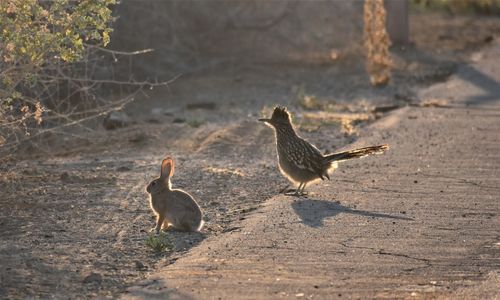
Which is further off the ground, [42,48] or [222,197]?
[42,48]

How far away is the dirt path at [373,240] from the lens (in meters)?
8.50

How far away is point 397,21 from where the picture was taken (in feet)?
83.8

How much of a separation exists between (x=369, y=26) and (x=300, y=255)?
42.6ft

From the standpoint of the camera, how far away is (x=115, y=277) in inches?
348

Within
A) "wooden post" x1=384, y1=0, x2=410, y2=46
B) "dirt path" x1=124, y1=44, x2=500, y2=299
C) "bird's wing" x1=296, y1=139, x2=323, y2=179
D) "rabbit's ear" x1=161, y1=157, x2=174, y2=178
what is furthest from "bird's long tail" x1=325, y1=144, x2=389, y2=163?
"wooden post" x1=384, y1=0, x2=410, y2=46

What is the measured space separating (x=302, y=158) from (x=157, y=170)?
6.70 feet

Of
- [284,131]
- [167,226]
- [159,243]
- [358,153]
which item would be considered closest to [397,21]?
[284,131]

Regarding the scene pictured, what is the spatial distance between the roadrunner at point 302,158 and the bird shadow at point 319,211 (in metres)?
0.40

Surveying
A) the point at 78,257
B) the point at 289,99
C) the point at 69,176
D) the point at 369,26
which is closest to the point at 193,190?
the point at 69,176

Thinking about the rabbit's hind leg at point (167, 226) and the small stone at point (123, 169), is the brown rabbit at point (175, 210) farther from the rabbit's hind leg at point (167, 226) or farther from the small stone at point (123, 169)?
the small stone at point (123, 169)

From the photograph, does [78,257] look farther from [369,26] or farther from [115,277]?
[369,26]

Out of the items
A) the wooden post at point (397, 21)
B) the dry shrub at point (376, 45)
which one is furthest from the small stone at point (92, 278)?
the wooden post at point (397, 21)

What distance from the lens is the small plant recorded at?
962 centimetres

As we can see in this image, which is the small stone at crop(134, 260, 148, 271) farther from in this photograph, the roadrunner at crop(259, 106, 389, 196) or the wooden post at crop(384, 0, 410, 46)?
the wooden post at crop(384, 0, 410, 46)
